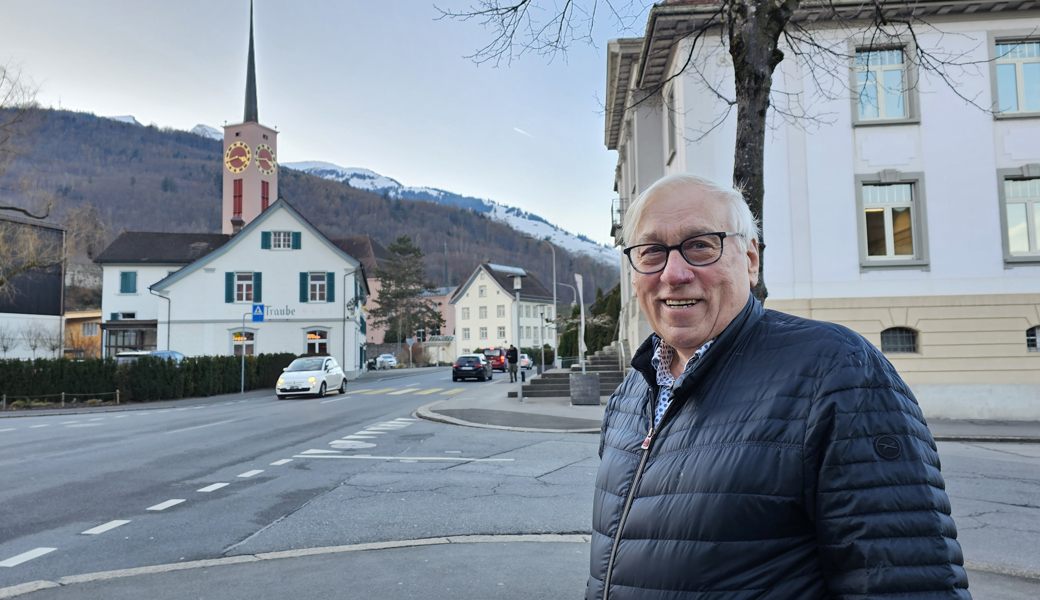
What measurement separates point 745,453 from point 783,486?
0.37ft

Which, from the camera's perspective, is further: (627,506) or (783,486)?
(627,506)

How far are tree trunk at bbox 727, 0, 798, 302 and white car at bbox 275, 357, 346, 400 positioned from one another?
2158 centimetres

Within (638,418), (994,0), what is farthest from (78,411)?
(994,0)

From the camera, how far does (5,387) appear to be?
76.8 ft

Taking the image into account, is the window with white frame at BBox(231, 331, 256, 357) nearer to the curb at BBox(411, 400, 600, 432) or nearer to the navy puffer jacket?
the curb at BBox(411, 400, 600, 432)

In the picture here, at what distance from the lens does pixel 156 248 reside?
164ft

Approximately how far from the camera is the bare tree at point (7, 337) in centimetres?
4341

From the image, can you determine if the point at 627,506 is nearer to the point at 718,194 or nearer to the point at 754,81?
the point at 718,194

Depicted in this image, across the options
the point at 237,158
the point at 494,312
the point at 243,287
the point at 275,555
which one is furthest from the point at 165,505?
the point at 494,312

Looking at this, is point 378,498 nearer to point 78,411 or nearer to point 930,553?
point 930,553

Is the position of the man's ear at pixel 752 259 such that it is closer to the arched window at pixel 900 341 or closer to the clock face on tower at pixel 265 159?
the arched window at pixel 900 341

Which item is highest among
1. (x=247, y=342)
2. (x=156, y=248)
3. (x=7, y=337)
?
(x=156, y=248)

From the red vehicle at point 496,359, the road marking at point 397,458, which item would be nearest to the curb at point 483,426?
the road marking at point 397,458

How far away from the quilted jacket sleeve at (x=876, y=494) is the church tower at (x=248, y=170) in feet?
255
